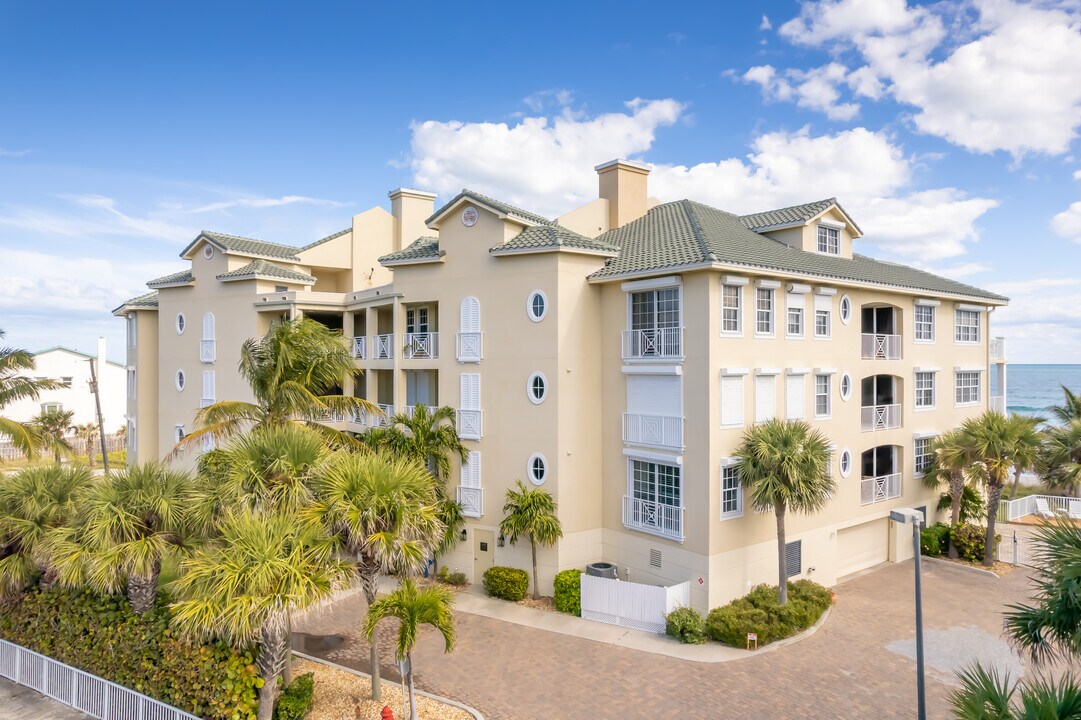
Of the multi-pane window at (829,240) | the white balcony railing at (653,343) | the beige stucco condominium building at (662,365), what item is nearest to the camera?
the beige stucco condominium building at (662,365)

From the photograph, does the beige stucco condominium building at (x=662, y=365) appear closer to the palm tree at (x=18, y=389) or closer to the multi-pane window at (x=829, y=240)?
the multi-pane window at (x=829, y=240)

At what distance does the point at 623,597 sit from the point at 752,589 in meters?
4.18

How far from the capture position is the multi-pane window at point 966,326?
28906 mm

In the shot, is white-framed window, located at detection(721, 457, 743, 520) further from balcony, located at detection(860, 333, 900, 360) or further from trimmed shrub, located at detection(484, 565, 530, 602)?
balcony, located at detection(860, 333, 900, 360)

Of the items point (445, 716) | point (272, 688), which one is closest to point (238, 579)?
point (272, 688)

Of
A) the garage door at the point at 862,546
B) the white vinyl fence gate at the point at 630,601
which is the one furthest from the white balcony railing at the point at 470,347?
the garage door at the point at 862,546

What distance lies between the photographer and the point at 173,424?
33781 mm

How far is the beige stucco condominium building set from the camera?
20141 mm

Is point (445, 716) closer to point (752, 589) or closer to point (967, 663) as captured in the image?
point (752, 589)

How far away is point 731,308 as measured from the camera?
2019 cm

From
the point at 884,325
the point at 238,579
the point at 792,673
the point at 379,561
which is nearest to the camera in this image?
the point at 238,579

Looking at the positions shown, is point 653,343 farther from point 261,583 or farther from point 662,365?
point 261,583

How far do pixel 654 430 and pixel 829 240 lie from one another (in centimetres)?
1162

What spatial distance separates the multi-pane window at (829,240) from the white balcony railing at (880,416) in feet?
20.3
